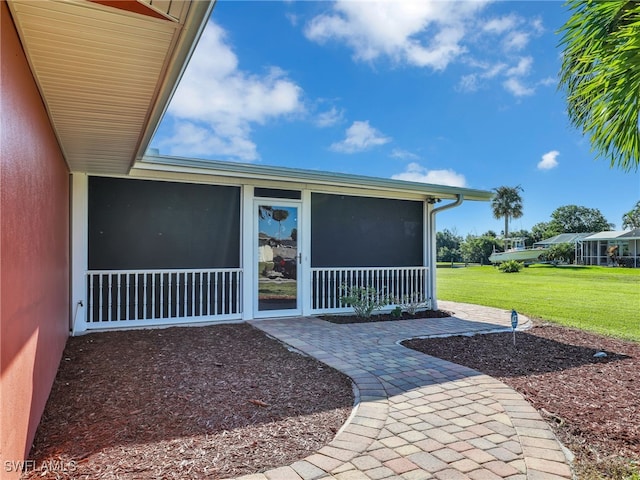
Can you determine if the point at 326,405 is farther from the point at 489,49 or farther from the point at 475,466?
the point at 489,49

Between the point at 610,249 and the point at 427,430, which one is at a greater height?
the point at 610,249

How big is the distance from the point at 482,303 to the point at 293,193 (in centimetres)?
587

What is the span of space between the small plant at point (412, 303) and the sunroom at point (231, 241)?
0.14 feet

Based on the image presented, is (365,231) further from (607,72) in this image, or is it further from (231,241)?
(607,72)

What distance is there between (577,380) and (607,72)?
2772mm

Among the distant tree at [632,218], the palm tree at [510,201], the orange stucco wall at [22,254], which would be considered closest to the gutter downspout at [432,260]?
the orange stucco wall at [22,254]

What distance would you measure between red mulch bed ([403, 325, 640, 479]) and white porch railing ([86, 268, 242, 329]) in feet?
10.4

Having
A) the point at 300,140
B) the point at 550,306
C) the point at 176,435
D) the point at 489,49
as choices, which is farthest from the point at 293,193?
the point at 300,140

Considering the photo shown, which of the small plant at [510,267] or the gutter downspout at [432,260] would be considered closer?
the gutter downspout at [432,260]

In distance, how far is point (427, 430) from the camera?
263 cm

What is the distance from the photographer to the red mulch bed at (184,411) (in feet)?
7.18

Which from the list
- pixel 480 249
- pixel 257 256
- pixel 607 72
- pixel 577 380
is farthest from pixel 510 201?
pixel 607 72

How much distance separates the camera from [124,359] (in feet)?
13.7

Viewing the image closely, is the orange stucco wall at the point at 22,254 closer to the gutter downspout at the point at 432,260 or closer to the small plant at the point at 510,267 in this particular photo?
the gutter downspout at the point at 432,260
